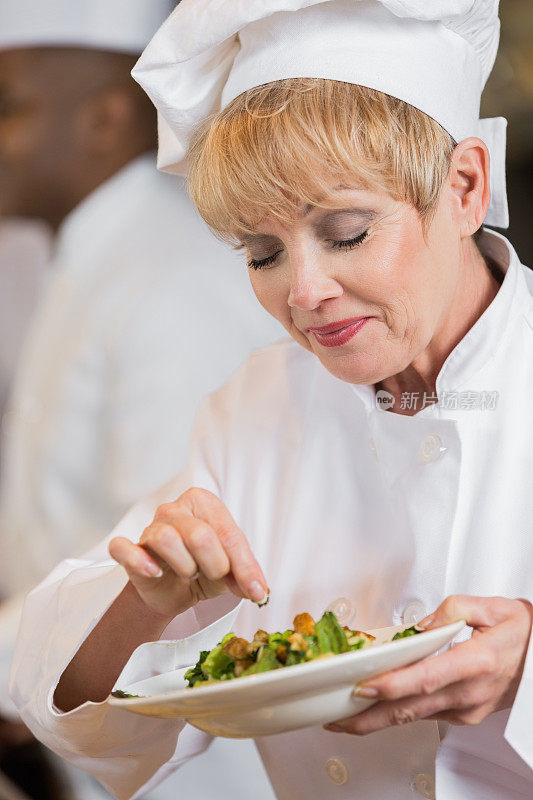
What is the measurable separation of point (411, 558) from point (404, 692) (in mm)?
367

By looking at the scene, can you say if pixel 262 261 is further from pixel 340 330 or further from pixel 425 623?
pixel 425 623

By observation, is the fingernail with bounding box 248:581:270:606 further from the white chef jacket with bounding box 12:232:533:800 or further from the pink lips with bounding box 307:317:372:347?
the pink lips with bounding box 307:317:372:347

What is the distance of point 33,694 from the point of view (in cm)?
128

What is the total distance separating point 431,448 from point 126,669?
1.54 ft

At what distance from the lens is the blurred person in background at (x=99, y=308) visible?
6.66 feet

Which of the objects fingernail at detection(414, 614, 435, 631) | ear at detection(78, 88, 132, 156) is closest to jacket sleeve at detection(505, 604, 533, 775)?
fingernail at detection(414, 614, 435, 631)

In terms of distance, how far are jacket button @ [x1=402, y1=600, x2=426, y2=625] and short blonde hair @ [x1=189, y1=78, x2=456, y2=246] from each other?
467 mm

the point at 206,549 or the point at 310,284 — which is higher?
the point at 310,284

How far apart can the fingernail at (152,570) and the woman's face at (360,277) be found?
33cm

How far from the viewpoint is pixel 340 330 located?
1139 mm

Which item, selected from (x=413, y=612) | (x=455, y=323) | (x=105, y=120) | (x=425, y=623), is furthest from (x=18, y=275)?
(x=425, y=623)

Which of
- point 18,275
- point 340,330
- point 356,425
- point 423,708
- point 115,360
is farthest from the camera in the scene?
point 18,275

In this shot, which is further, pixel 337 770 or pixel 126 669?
pixel 337 770

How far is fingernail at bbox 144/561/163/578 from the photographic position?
1.01 meters
